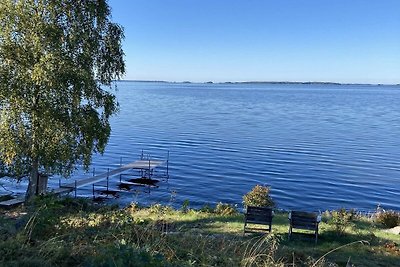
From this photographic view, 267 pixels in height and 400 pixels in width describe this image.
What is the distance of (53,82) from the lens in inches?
651

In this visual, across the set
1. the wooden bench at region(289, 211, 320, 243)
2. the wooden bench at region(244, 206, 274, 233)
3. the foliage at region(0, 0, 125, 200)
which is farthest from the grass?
the foliage at region(0, 0, 125, 200)

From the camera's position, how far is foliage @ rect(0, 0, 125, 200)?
55.6 feet

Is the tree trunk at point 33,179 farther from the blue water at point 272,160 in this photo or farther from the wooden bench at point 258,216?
the wooden bench at point 258,216

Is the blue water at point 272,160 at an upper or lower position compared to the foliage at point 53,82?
lower

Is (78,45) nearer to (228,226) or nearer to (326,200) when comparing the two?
(228,226)

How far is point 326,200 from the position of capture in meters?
29.2

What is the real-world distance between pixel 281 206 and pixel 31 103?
717 inches

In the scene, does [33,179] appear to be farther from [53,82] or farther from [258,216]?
[258,216]

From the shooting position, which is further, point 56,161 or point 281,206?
point 281,206

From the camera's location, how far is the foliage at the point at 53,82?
55.6ft

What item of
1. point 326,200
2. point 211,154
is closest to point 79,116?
point 326,200

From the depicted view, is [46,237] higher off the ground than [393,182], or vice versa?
[46,237]

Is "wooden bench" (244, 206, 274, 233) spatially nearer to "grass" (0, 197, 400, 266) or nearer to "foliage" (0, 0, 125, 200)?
"grass" (0, 197, 400, 266)

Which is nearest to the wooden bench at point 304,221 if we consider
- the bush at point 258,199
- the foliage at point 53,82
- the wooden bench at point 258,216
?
the wooden bench at point 258,216
